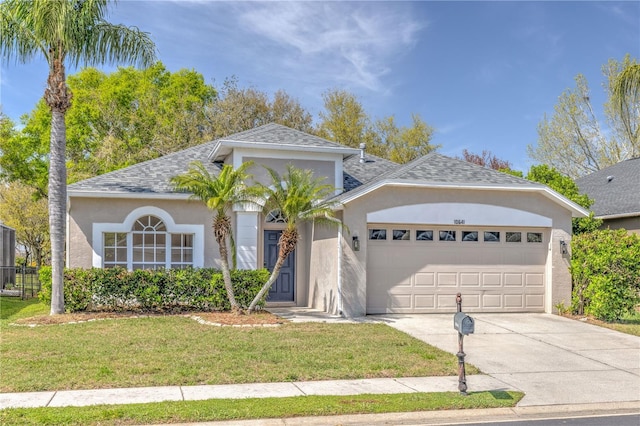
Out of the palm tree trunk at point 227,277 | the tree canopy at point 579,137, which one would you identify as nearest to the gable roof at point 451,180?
the palm tree trunk at point 227,277

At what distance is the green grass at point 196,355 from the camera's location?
855cm

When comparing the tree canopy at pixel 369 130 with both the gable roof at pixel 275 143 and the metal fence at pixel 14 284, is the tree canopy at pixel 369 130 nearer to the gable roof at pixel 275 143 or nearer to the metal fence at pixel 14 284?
the metal fence at pixel 14 284

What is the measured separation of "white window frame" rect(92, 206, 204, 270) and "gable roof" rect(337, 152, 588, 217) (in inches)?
164

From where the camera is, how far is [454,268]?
15891 mm

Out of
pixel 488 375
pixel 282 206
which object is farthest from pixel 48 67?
pixel 488 375

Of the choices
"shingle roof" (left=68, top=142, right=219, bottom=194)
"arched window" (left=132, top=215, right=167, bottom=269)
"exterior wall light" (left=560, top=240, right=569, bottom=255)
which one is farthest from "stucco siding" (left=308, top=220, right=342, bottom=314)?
"exterior wall light" (left=560, top=240, right=569, bottom=255)

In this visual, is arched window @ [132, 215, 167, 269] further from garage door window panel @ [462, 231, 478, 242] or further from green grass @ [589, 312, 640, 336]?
green grass @ [589, 312, 640, 336]

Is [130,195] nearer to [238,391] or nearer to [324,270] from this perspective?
[324,270]

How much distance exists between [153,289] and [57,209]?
299 cm

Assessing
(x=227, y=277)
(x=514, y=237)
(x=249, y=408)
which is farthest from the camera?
(x=514, y=237)

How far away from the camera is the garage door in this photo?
15.5 m

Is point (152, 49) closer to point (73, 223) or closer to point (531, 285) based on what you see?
point (73, 223)

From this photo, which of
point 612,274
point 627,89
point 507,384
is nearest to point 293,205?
point 507,384

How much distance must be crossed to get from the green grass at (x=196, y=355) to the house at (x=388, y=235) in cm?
264
